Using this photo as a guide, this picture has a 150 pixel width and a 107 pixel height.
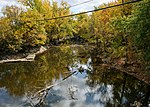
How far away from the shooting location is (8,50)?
43.2 m

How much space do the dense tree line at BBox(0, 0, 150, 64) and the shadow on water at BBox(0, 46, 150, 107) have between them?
10.8 feet

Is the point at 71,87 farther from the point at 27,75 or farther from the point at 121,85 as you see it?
the point at 27,75

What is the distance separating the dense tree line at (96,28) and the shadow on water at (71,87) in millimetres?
3300

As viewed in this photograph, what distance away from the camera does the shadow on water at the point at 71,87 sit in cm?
1861

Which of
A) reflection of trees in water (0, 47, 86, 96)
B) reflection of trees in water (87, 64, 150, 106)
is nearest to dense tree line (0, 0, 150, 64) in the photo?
reflection of trees in water (87, 64, 150, 106)

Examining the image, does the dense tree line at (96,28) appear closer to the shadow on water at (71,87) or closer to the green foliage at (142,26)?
the green foliage at (142,26)

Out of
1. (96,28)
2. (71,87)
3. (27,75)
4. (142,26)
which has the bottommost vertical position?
(27,75)


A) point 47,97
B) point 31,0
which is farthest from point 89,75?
point 31,0

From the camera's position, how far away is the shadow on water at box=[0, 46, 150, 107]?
18.6 meters

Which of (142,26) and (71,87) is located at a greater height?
(142,26)

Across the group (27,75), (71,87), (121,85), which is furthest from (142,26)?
(27,75)

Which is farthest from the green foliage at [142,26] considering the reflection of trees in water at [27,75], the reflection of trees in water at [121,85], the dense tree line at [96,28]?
the reflection of trees in water at [27,75]

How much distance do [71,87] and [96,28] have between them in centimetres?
1767

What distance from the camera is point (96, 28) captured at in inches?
1515
